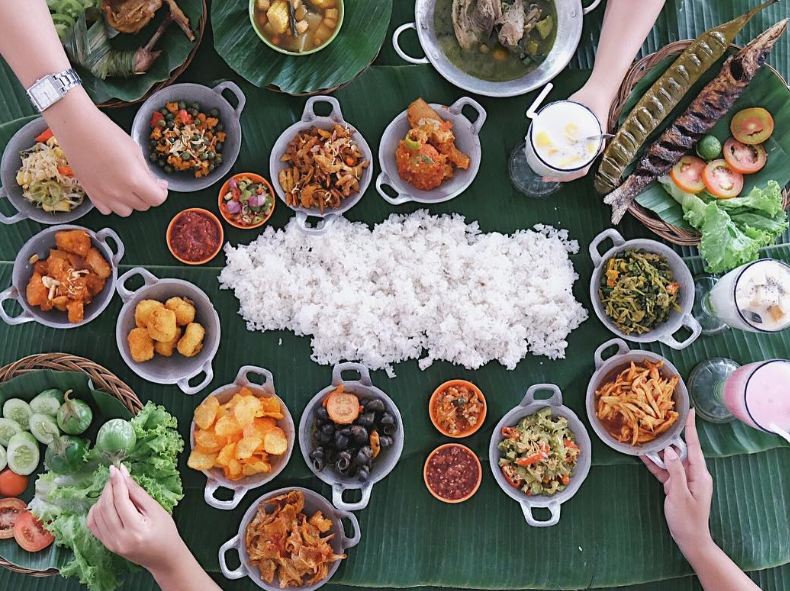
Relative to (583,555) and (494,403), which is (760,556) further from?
(494,403)

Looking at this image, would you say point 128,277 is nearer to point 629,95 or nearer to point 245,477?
point 245,477

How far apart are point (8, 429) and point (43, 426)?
0.16 m

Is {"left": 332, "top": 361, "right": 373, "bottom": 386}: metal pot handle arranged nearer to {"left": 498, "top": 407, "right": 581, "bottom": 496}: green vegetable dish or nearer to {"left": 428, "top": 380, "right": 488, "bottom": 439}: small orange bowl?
{"left": 428, "top": 380, "right": 488, "bottom": 439}: small orange bowl

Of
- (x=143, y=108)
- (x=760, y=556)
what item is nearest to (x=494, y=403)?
(x=760, y=556)

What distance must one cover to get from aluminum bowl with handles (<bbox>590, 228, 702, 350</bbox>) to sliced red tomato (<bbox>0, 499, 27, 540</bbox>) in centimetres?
249

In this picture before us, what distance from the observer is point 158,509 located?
2291 millimetres

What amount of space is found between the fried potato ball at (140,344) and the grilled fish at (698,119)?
6.54 feet

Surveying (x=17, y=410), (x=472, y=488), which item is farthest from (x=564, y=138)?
(x=17, y=410)

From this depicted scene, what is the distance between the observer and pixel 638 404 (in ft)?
8.55

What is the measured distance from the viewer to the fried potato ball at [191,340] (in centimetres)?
261

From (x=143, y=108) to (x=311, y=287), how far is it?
103cm

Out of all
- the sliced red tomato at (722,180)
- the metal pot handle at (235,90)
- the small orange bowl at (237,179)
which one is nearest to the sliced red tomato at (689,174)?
the sliced red tomato at (722,180)

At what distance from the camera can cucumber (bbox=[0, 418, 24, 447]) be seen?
102 inches

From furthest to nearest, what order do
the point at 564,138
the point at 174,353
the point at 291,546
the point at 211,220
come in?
the point at 211,220
the point at 174,353
the point at 564,138
the point at 291,546
